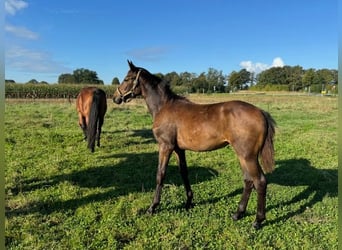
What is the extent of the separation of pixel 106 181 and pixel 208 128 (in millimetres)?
2624

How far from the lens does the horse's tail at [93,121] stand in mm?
7891

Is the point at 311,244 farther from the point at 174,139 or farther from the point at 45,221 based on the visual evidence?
the point at 45,221

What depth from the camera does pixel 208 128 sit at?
437 centimetres

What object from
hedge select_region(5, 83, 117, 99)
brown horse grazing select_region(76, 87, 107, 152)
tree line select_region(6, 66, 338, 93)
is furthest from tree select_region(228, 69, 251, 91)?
brown horse grazing select_region(76, 87, 107, 152)

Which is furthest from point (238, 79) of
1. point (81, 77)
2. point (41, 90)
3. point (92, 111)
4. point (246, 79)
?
point (92, 111)

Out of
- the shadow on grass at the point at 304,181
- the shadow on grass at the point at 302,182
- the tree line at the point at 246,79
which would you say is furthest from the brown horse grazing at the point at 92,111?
the tree line at the point at 246,79

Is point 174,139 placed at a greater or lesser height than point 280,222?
greater

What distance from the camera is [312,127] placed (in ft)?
42.9

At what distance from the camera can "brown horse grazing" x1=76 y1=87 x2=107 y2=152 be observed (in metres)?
7.93

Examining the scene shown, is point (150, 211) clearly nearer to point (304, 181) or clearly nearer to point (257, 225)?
point (257, 225)

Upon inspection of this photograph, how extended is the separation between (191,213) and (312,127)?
10181 millimetres

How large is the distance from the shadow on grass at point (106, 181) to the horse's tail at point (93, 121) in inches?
39.8

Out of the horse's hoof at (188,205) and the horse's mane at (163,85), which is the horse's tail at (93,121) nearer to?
the horse's mane at (163,85)

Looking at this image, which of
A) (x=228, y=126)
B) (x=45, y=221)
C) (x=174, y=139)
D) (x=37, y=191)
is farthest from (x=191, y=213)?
(x=37, y=191)
